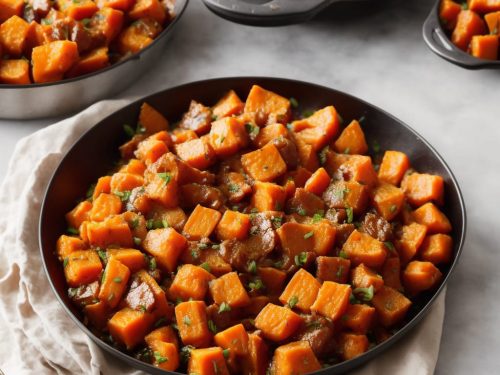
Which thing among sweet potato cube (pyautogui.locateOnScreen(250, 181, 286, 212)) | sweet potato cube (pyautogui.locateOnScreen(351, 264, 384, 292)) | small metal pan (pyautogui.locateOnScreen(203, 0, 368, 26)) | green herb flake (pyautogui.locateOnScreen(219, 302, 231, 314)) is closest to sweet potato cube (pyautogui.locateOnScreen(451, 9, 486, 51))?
small metal pan (pyautogui.locateOnScreen(203, 0, 368, 26))

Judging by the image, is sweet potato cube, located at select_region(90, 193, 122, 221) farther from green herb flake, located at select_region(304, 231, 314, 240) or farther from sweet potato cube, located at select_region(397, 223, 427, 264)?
sweet potato cube, located at select_region(397, 223, 427, 264)

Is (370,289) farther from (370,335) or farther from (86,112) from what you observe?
(86,112)

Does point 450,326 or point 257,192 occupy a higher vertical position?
point 257,192

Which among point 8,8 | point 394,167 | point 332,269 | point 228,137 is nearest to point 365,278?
point 332,269

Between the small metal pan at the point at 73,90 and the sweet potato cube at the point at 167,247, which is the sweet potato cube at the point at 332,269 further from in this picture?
the small metal pan at the point at 73,90

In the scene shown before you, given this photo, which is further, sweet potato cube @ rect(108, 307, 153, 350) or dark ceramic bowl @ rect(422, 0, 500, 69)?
dark ceramic bowl @ rect(422, 0, 500, 69)

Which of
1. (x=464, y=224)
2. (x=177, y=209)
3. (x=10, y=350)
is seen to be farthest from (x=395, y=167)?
(x=10, y=350)
